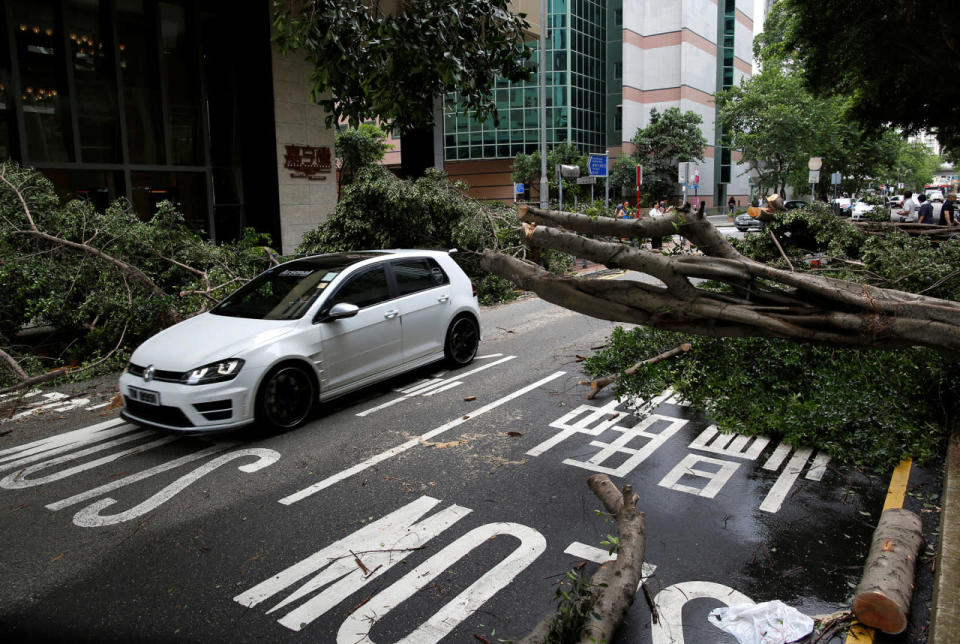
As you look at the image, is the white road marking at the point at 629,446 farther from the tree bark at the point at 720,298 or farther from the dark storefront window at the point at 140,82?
the dark storefront window at the point at 140,82

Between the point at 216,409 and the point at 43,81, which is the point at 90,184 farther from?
the point at 216,409

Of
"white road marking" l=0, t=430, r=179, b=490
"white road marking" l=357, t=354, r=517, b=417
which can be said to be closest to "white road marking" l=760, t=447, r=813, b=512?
"white road marking" l=357, t=354, r=517, b=417

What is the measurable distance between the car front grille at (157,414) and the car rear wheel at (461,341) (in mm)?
3547

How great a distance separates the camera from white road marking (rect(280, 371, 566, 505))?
526cm

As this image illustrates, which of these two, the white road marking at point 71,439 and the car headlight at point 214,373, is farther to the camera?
the white road marking at point 71,439

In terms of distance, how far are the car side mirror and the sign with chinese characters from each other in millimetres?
11490

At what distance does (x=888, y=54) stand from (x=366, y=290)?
983 cm

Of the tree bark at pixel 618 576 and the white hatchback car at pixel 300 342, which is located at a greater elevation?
the white hatchback car at pixel 300 342

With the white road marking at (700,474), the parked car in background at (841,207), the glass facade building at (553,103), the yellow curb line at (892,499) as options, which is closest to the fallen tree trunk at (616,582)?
the yellow curb line at (892,499)

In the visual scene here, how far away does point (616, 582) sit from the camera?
344 cm

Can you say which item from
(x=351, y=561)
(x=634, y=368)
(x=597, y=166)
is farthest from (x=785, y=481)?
(x=597, y=166)

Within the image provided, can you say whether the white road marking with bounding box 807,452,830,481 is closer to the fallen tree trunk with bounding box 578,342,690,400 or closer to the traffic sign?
the fallen tree trunk with bounding box 578,342,690,400

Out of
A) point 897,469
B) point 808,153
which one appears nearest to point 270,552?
point 897,469

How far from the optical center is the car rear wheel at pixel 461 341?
29.0 ft
